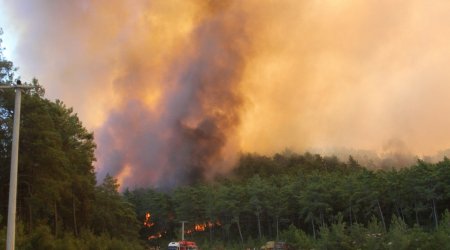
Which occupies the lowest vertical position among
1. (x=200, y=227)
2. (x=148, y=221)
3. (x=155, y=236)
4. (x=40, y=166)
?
(x=155, y=236)

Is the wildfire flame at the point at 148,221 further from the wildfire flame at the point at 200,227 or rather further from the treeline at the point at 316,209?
Answer: the wildfire flame at the point at 200,227

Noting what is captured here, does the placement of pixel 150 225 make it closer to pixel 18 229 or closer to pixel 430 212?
pixel 430 212

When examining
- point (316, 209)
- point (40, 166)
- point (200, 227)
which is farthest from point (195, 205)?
point (40, 166)

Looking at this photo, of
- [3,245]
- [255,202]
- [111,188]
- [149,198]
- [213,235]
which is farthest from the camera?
[149,198]

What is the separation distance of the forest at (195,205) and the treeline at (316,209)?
22 centimetres

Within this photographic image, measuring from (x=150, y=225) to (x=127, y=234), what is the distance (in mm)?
46724

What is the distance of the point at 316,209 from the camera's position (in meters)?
97.2

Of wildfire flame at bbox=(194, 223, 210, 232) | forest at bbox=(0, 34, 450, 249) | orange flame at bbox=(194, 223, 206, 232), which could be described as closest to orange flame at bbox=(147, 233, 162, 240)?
forest at bbox=(0, 34, 450, 249)

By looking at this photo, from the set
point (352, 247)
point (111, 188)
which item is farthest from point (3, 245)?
point (111, 188)

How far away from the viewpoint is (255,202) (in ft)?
343

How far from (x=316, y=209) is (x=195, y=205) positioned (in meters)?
34.1

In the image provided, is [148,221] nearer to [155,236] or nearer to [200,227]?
[155,236]

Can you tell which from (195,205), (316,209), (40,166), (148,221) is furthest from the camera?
(148,221)

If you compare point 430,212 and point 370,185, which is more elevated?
point 370,185
